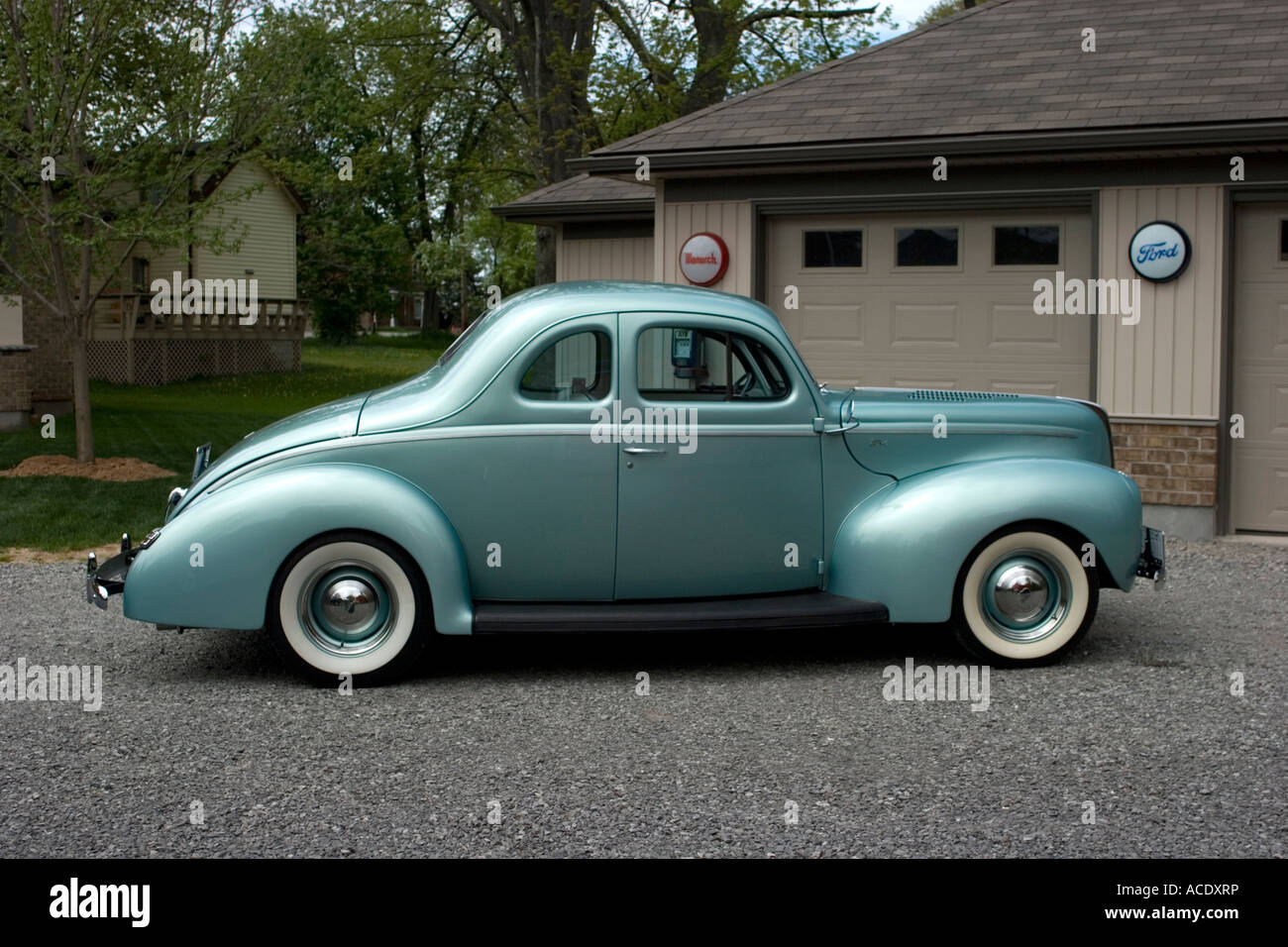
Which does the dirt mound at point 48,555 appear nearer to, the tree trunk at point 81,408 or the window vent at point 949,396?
the tree trunk at point 81,408

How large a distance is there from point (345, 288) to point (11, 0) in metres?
35.9

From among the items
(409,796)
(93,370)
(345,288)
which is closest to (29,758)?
(409,796)

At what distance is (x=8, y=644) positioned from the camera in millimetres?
7438

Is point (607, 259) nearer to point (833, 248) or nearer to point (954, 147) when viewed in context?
point (833, 248)

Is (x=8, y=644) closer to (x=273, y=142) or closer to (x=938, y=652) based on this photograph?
(x=938, y=652)

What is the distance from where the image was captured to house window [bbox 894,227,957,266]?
11.6 m

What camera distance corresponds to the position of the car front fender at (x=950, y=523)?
22.0ft

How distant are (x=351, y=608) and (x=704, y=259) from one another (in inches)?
256

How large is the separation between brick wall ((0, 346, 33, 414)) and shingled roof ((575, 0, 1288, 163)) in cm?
1001

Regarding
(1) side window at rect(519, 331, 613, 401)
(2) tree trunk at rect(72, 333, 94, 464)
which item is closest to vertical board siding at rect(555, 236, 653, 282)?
(2) tree trunk at rect(72, 333, 94, 464)

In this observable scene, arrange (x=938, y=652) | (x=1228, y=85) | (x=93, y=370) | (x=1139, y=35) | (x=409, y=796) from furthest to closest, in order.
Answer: (x=93, y=370) → (x=1139, y=35) → (x=1228, y=85) → (x=938, y=652) → (x=409, y=796)

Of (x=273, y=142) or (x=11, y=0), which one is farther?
(x=273, y=142)

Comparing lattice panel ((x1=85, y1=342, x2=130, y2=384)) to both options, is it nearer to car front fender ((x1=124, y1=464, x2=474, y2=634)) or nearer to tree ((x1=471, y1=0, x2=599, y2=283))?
tree ((x1=471, y1=0, x2=599, y2=283))

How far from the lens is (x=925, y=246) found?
38.3 feet
